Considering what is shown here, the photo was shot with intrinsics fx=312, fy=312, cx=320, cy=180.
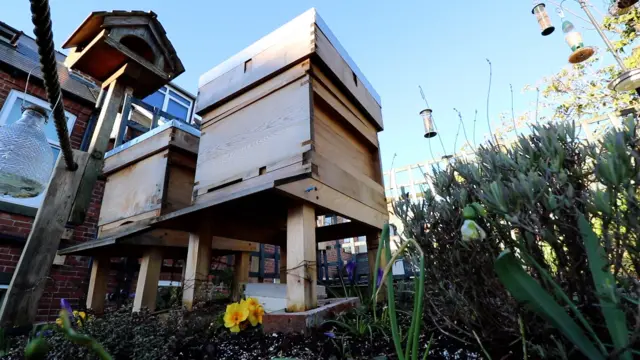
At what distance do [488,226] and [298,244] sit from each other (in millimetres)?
879

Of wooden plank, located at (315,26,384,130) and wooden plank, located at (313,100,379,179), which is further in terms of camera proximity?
wooden plank, located at (315,26,384,130)

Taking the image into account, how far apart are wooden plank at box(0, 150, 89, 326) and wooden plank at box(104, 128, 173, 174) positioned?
46 centimetres

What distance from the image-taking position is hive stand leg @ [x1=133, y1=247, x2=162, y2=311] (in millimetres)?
2078

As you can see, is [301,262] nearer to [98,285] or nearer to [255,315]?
[255,315]

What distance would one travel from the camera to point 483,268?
1074 mm

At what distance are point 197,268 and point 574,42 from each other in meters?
6.39

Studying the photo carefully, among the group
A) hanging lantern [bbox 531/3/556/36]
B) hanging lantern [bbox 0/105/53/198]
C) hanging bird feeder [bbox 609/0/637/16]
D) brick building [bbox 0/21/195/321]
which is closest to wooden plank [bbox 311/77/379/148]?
hanging lantern [bbox 0/105/53/198]

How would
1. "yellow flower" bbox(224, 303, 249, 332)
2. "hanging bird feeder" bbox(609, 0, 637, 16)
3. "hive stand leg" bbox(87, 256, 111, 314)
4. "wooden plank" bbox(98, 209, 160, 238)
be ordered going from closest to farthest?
"yellow flower" bbox(224, 303, 249, 332), "wooden plank" bbox(98, 209, 160, 238), "hive stand leg" bbox(87, 256, 111, 314), "hanging bird feeder" bbox(609, 0, 637, 16)

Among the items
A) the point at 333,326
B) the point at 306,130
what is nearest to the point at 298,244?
the point at 333,326

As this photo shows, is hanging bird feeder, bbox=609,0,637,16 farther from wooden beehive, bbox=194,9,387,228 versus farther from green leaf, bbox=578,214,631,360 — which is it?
green leaf, bbox=578,214,631,360

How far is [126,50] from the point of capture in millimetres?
2141

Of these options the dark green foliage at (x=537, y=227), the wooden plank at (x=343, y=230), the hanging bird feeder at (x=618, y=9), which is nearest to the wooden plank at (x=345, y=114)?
the wooden plank at (x=343, y=230)

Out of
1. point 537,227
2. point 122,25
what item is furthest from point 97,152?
point 537,227

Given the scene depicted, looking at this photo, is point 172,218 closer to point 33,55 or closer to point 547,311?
point 547,311
